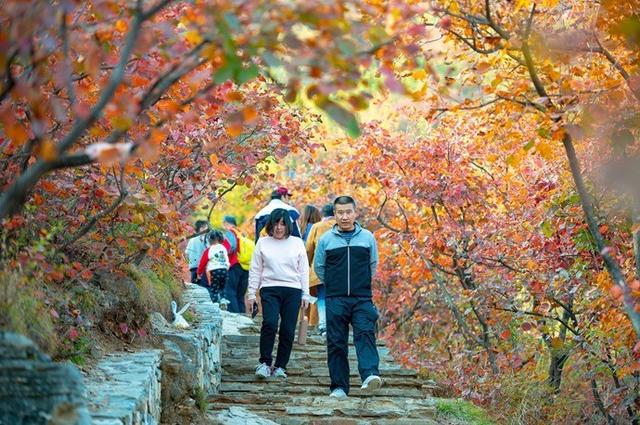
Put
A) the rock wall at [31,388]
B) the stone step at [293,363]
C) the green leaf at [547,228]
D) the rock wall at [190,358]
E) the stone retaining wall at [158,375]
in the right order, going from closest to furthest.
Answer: the rock wall at [31,388] → the stone retaining wall at [158,375] → the rock wall at [190,358] → the green leaf at [547,228] → the stone step at [293,363]

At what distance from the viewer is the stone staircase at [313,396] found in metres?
8.59

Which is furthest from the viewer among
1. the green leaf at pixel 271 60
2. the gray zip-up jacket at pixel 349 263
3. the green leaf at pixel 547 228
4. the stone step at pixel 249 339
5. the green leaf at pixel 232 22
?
the stone step at pixel 249 339

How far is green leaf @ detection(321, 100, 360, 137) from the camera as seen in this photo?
3873 mm

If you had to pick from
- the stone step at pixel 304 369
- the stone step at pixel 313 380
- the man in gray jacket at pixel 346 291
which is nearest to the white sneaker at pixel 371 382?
the man in gray jacket at pixel 346 291

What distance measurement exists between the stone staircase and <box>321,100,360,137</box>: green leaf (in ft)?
15.6

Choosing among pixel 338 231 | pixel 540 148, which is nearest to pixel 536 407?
pixel 338 231

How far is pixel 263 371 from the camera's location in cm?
998

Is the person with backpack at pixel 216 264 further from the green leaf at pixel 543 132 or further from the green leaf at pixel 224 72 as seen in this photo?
the green leaf at pixel 224 72

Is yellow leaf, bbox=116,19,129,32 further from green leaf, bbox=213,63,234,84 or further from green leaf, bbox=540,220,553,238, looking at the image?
green leaf, bbox=540,220,553,238

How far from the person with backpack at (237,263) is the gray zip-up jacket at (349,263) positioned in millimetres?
6429

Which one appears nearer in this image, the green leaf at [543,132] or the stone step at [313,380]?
the green leaf at [543,132]

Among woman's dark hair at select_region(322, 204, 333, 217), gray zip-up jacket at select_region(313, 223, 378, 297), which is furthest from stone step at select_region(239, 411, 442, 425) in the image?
woman's dark hair at select_region(322, 204, 333, 217)

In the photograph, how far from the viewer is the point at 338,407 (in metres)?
8.75

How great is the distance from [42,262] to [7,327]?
1129 millimetres
